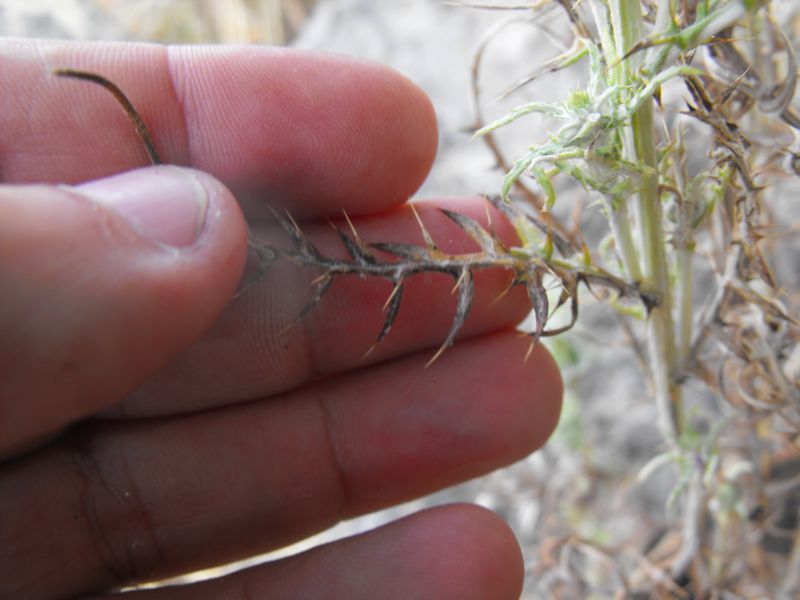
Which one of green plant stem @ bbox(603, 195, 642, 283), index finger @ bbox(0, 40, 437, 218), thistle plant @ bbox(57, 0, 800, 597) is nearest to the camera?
thistle plant @ bbox(57, 0, 800, 597)

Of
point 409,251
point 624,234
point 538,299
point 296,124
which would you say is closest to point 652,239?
point 624,234

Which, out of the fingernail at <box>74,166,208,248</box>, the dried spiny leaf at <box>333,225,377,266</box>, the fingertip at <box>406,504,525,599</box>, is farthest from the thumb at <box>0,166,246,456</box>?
the fingertip at <box>406,504,525,599</box>

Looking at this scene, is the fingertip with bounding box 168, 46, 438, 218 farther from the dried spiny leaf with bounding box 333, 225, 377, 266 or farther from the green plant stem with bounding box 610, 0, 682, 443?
the green plant stem with bounding box 610, 0, 682, 443

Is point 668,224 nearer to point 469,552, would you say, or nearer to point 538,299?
point 538,299

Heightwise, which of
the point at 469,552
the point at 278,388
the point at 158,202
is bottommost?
the point at 469,552

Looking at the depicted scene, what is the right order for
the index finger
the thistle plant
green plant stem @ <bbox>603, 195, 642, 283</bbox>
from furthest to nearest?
1. the index finger
2. green plant stem @ <bbox>603, 195, 642, 283</bbox>
3. the thistle plant

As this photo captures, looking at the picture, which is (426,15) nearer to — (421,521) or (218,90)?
(218,90)
